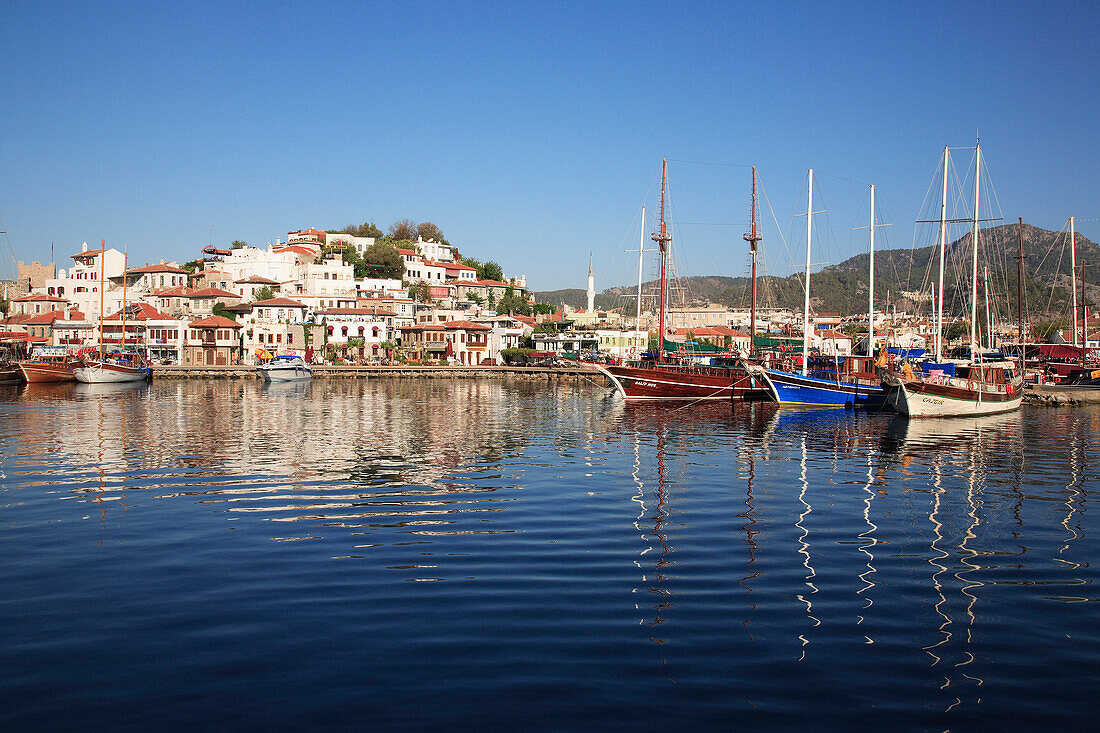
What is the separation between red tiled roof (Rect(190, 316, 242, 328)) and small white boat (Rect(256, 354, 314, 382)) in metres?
16.3

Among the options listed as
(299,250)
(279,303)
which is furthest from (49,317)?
(299,250)

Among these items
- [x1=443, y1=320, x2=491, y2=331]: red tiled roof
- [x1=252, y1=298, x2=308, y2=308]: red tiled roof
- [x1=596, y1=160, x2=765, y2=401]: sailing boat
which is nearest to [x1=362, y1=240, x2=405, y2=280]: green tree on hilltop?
[x1=443, y1=320, x2=491, y2=331]: red tiled roof

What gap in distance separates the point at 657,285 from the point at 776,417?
2807cm

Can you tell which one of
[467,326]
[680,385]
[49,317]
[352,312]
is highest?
[352,312]

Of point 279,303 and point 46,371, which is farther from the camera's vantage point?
point 279,303

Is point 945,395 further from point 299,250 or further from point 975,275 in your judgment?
point 299,250

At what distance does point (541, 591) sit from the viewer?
1075 cm

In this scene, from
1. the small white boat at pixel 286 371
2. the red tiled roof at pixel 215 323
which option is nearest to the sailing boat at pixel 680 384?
the small white boat at pixel 286 371

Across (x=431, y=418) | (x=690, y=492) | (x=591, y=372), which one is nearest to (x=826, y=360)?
(x=591, y=372)

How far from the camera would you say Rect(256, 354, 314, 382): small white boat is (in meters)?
72.6

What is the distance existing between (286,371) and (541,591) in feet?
220

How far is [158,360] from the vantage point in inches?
3423

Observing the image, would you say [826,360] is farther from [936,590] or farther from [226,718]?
[226,718]

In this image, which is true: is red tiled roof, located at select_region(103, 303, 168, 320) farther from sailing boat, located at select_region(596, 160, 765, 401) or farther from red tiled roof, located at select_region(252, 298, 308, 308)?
sailing boat, located at select_region(596, 160, 765, 401)
